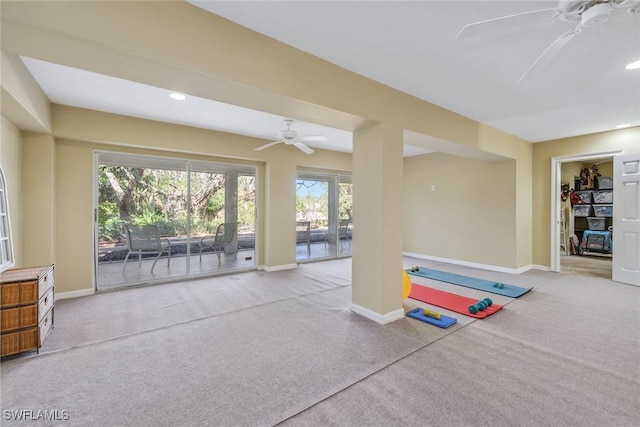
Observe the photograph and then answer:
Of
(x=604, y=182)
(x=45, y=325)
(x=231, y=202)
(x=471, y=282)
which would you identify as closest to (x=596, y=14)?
(x=471, y=282)

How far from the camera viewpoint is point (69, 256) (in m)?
3.90

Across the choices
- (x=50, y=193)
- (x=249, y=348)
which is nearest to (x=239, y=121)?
(x=50, y=193)

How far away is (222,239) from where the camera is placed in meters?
5.54

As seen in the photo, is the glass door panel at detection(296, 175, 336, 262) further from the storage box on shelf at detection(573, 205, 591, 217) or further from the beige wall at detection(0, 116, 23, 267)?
the storage box on shelf at detection(573, 205, 591, 217)

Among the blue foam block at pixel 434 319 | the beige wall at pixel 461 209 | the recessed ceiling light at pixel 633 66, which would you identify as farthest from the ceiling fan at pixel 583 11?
the beige wall at pixel 461 209

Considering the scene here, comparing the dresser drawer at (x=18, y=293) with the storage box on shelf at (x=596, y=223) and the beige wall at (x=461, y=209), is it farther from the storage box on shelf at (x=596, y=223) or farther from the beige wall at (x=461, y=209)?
the storage box on shelf at (x=596, y=223)

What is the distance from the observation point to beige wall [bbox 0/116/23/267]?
2.89 m

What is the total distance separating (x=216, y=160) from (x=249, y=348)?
3.74 m

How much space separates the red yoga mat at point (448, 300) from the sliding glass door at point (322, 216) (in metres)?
2.96

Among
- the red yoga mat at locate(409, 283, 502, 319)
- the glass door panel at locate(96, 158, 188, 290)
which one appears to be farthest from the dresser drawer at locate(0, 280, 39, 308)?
the red yoga mat at locate(409, 283, 502, 319)

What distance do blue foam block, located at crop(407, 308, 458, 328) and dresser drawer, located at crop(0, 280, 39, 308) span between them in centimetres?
356

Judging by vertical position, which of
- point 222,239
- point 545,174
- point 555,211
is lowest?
point 222,239

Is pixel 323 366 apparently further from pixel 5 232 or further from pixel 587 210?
pixel 587 210

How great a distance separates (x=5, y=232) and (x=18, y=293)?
103 centimetres
